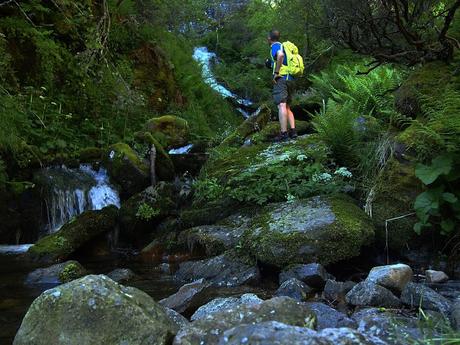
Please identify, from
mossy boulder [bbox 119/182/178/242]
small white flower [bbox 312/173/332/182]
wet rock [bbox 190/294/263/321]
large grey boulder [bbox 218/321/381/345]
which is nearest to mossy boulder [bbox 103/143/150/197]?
mossy boulder [bbox 119/182/178/242]

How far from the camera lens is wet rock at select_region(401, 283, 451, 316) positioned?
355 centimetres

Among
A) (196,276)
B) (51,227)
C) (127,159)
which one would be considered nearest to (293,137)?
(127,159)

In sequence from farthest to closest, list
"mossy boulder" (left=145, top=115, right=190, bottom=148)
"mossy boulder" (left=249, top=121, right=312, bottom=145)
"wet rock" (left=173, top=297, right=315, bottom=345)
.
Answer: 1. "mossy boulder" (left=145, top=115, right=190, bottom=148)
2. "mossy boulder" (left=249, top=121, right=312, bottom=145)
3. "wet rock" (left=173, top=297, right=315, bottom=345)

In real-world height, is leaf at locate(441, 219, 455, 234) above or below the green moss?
above

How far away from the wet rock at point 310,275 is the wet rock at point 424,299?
33.8 inches

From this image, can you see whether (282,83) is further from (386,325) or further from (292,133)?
(386,325)

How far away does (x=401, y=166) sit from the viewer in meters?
5.42

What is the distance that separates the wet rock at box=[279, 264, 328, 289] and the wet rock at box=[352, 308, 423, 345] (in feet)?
2.90

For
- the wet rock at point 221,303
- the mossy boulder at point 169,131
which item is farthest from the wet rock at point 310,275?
the mossy boulder at point 169,131

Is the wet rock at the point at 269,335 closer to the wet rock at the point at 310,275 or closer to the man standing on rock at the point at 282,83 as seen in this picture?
the wet rock at the point at 310,275

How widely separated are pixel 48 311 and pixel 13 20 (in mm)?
9879

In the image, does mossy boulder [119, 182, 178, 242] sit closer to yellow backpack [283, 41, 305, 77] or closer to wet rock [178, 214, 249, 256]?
wet rock [178, 214, 249, 256]

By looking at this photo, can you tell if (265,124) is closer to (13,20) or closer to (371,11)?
(371,11)

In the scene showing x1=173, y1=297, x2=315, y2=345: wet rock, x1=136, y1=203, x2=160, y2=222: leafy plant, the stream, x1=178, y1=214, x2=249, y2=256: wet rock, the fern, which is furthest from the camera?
x1=136, y1=203, x2=160, y2=222: leafy plant
